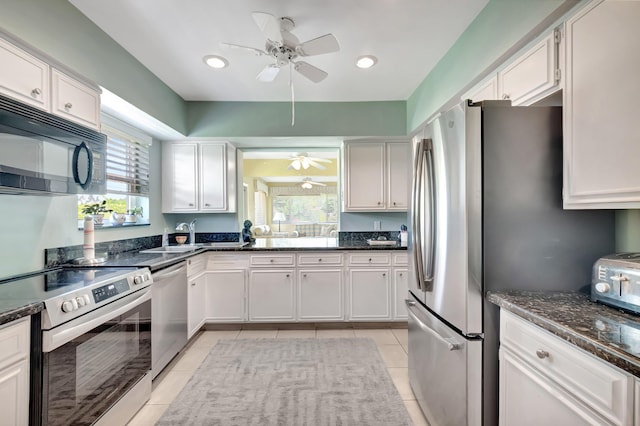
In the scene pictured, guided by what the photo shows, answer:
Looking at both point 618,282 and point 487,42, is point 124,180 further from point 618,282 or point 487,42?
point 618,282

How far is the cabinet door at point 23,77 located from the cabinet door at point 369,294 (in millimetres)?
2861

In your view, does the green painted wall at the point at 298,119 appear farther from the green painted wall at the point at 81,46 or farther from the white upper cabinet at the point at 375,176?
the green painted wall at the point at 81,46

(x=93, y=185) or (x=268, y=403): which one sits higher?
(x=93, y=185)

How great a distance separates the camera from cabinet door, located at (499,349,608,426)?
3.12 ft

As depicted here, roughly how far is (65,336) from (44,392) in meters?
0.22

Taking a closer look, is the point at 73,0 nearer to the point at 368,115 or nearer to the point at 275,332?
the point at 368,115

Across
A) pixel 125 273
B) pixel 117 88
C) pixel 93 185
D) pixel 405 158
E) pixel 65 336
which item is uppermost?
pixel 117 88

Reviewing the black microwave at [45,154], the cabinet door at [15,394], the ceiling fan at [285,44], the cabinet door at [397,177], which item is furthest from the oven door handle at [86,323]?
the cabinet door at [397,177]

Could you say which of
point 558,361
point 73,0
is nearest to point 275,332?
point 558,361

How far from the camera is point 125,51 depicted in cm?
242

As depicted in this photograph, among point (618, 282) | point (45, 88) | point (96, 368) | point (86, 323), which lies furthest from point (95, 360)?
point (618, 282)

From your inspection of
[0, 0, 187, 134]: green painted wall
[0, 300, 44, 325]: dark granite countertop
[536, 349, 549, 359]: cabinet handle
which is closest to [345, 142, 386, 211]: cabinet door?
[0, 0, 187, 134]: green painted wall

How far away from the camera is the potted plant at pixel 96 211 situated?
259cm

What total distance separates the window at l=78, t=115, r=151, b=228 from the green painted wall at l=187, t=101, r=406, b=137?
2.06 feet
